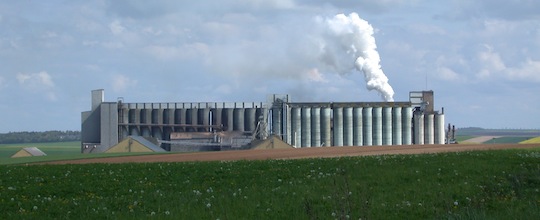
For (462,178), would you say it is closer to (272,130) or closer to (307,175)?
(307,175)

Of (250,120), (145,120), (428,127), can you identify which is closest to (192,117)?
(145,120)

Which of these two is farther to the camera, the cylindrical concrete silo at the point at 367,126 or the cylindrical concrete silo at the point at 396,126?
the cylindrical concrete silo at the point at 367,126

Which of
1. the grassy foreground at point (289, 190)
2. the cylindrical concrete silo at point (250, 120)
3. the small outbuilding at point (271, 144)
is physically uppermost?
the cylindrical concrete silo at point (250, 120)

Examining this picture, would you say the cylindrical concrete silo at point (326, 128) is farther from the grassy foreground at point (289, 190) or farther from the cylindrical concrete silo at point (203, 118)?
the grassy foreground at point (289, 190)

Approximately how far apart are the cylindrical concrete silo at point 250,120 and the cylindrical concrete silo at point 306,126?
23.9 ft

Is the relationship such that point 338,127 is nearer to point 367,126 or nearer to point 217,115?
point 367,126

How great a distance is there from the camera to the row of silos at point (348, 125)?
104m

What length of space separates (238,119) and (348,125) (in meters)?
15.0

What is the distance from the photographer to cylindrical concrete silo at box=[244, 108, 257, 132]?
350ft

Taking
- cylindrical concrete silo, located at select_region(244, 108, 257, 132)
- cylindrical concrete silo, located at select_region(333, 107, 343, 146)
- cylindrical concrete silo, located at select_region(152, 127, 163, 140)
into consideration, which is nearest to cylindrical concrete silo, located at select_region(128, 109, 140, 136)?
cylindrical concrete silo, located at select_region(152, 127, 163, 140)

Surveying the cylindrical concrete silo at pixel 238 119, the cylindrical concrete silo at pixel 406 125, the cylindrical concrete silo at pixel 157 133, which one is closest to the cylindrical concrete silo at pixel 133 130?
the cylindrical concrete silo at pixel 157 133

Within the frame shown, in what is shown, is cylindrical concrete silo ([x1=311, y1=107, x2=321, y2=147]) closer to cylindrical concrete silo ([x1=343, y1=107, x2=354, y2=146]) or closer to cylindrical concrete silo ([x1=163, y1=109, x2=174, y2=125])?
cylindrical concrete silo ([x1=343, y1=107, x2=354, y2=146])

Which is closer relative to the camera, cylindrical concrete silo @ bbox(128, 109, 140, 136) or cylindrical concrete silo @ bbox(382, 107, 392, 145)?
cylindrical concrete silo @ bbox(382, 107, 392, 145)

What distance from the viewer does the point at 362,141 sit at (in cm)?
10431
